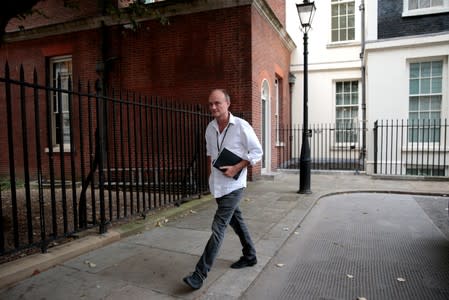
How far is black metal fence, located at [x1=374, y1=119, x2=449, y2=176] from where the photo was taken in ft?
37.1

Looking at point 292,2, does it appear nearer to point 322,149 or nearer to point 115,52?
point 322,149

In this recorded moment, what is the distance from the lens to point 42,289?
3.21 m

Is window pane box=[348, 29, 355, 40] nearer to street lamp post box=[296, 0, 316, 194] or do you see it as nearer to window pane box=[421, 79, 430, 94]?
window pane box=[421, 79, 430, 94]

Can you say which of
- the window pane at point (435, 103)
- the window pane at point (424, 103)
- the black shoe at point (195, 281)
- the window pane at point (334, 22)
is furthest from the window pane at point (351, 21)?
the black shoe at point (195, 281)

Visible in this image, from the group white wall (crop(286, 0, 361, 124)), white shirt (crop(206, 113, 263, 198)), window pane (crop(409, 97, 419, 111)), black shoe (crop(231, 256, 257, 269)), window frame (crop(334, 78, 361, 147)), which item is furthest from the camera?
white wall (crop(286, 0, 361, 124))

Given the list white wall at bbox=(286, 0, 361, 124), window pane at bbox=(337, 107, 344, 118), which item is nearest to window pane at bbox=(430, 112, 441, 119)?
white wall at bbox=(286, 0, 361, 124)

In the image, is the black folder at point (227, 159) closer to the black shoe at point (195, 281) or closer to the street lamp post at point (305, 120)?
the black shoe at point (195, 281)

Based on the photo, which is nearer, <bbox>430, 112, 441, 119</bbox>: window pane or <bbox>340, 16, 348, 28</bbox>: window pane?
<bbox>430, 112, 441, 119</bbox>: window pane

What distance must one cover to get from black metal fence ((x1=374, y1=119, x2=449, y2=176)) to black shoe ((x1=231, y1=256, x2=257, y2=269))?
923cm

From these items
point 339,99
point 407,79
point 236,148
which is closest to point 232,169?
point 236,148

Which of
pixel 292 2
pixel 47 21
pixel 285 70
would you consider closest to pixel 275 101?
pixel 285 70

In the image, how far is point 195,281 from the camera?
122 inches

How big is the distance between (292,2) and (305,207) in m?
12.0

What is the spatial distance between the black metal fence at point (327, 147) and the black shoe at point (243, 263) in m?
9.98
